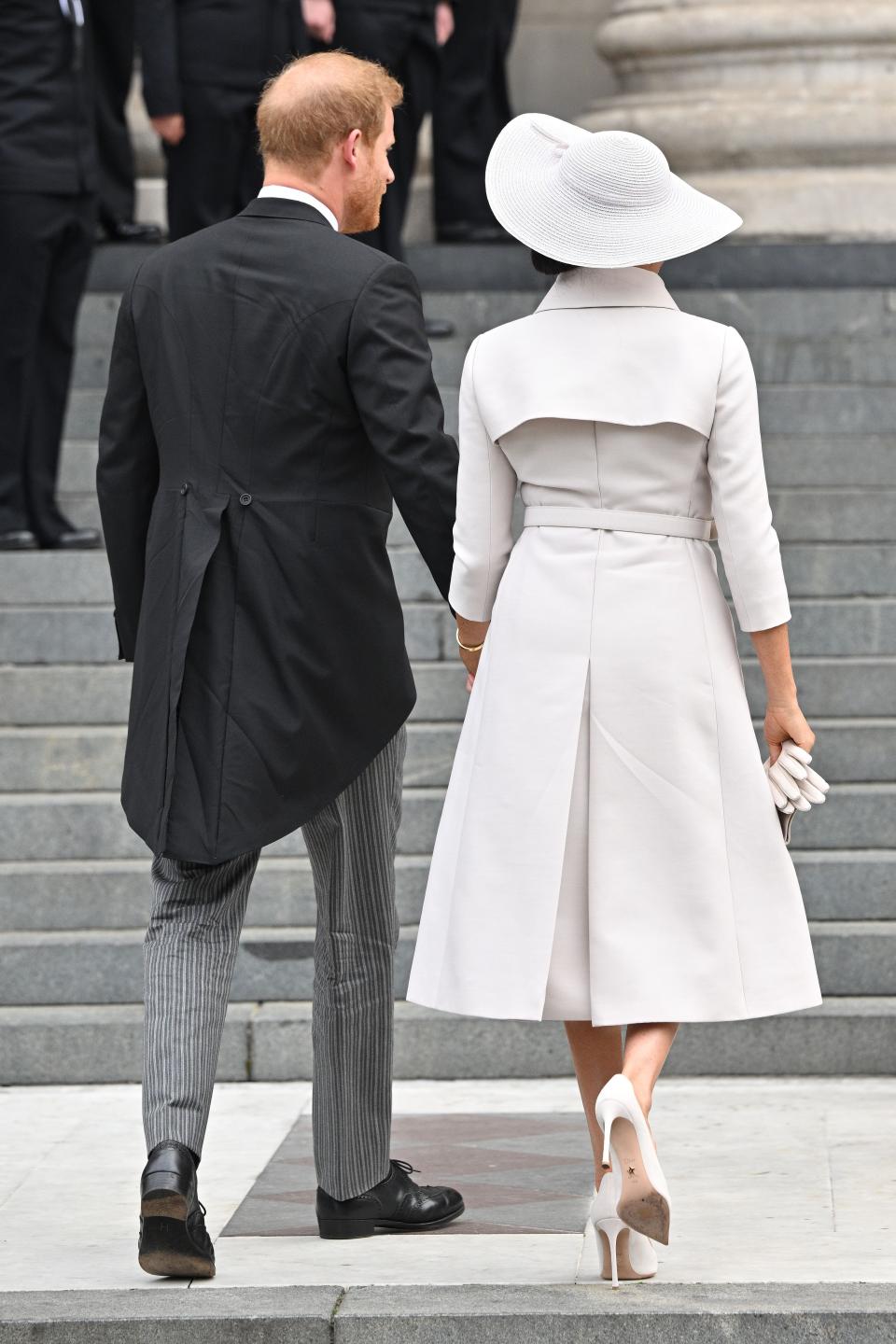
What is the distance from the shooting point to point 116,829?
651 centimetres

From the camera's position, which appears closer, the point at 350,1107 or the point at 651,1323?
the point at 651,1323

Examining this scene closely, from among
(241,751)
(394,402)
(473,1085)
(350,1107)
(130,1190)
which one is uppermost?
(394,402)

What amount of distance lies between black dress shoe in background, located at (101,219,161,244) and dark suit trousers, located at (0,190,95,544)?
7.79ft

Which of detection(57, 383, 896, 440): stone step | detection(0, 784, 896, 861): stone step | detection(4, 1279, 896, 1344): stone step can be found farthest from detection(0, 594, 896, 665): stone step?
detection(4, 1279, 896, 1344): stone step

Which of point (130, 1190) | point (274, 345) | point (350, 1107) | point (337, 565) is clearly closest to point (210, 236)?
point (274, 345)

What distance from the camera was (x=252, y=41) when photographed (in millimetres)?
8852

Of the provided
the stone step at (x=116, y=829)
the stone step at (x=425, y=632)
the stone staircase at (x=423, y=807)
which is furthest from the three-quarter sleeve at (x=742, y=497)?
the stone step at (x=425, y=632)

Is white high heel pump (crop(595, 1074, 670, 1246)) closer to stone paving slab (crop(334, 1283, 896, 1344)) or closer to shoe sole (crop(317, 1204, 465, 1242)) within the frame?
stone paving slab (crop(334, 1283, 896, 1344))

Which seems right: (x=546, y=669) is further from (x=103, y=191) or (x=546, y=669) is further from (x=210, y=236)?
(x=103, y=191)

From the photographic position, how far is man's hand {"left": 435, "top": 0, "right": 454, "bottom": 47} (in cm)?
952

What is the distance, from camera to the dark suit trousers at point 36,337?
7.68 m

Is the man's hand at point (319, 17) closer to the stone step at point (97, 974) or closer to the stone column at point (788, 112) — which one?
the stone column at point (788, 112)

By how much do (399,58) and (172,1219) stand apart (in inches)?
251

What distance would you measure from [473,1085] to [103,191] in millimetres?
5727
